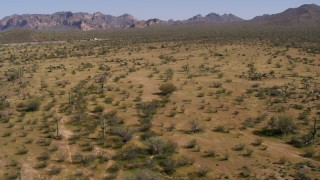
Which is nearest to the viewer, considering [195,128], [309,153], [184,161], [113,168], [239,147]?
[113,168]

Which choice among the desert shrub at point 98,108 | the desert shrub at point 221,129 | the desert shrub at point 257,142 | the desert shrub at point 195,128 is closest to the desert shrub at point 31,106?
the desert shrub at point 98,108

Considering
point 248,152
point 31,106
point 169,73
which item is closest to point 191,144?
point 248,152

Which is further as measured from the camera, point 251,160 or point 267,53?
point 267,53

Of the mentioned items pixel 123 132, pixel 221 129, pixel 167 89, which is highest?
pixel 167 89

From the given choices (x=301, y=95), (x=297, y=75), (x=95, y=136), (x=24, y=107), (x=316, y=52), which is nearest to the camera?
(x=95, y=136)

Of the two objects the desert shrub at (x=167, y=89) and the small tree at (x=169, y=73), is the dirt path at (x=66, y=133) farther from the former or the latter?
the small tree at (x=169, y=73)

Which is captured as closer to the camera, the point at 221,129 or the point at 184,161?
the point at 184,161

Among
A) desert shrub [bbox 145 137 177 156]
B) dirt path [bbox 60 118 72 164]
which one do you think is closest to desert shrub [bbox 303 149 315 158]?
desert shrub [bbox 145 137 177 156]

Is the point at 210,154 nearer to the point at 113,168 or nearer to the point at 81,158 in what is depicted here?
the point at 113,168

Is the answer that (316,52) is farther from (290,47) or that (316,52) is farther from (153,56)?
(153,56)

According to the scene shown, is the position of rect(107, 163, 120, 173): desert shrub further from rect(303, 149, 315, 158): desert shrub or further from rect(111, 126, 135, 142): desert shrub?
rect(303, 149, 315, 158): desert shrub

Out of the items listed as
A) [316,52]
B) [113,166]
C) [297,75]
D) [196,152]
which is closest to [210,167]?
[196,152]
